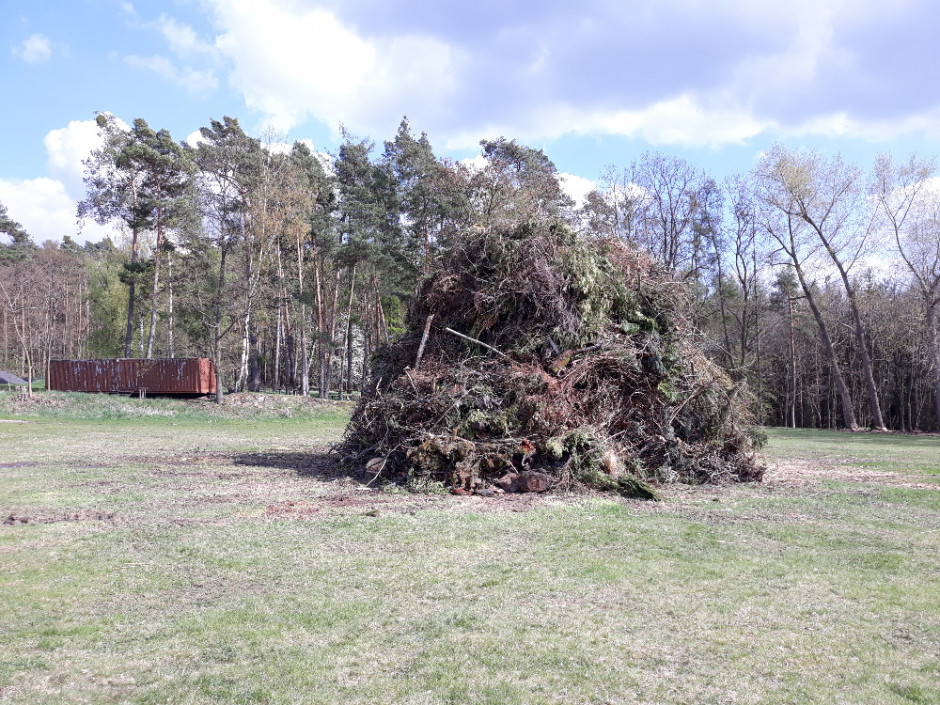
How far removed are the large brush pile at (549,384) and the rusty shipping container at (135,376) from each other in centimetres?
2229

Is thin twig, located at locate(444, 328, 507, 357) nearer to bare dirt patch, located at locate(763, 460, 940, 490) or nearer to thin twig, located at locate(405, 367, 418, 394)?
thin twig, located at locate(405, 367, 418, 394)

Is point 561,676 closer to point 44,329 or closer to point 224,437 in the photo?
point 224,437

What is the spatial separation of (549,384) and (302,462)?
17.6 feet

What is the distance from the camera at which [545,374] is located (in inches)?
404

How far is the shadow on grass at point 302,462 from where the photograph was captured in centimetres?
1106

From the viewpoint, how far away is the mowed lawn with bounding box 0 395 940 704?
337 centimetres

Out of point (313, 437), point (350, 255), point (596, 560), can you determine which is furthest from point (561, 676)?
point (350, 255)

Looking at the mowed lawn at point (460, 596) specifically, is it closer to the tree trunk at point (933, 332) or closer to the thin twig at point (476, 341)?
the thin twig at point (476, 341)

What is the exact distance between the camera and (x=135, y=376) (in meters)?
32.5

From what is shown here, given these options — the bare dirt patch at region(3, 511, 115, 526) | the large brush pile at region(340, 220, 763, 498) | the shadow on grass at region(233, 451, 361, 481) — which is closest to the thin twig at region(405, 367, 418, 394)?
the large brush pile at region(340, 220, 763, 498)

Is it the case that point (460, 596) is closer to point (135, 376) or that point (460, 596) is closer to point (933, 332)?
point (135, 376)

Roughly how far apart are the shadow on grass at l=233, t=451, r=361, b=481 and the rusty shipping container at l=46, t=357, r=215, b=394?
1895cm

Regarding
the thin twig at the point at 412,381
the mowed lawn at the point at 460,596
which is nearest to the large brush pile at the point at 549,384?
the thin twig at the point at 412,381

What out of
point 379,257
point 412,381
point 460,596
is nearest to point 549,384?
point 412,381
